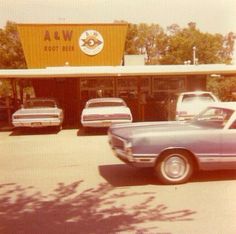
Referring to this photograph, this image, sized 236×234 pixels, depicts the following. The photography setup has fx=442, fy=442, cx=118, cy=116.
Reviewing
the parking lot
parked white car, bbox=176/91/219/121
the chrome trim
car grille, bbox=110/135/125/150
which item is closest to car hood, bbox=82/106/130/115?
parked white car, bbox=176/91/219/121

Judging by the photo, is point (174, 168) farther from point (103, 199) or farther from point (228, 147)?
point (103, 199)

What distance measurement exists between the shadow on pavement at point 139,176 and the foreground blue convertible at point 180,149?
A: 35 cm

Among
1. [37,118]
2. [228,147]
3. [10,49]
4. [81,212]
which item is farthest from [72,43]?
[10,49]

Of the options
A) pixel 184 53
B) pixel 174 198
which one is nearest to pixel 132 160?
pixel 174 198

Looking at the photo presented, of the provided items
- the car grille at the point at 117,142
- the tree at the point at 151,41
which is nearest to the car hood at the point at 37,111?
the car grille at the point at 117,142

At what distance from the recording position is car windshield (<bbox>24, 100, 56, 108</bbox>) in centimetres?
1734

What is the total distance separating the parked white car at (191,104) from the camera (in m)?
16.0

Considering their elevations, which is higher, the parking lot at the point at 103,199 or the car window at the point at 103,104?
the car window at the point at 103,104

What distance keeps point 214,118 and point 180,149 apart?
1574 millimetres

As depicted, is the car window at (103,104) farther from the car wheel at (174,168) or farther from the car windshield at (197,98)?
the car wheel at (174,168)

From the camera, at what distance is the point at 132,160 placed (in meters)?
7.49

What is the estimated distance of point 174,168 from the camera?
25.2 feet

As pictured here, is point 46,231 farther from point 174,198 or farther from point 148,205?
point 174,198

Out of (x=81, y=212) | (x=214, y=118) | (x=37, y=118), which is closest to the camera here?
(x=81, y=212)
